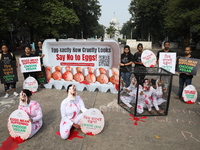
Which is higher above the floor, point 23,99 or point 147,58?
point 147,58

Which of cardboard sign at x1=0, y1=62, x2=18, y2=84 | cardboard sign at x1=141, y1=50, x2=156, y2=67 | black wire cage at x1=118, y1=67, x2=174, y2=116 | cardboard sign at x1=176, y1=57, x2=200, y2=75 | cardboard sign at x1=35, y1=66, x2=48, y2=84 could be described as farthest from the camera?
cardboard sign at x1=35, y1=66, x2=48, y2=84

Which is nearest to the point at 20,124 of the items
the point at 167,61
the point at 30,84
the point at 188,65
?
the point at 30,84

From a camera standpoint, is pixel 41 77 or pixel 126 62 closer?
pixel 126 62

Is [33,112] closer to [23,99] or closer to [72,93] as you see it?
[23,99]

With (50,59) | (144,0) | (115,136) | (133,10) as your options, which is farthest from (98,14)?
→ (115,136)

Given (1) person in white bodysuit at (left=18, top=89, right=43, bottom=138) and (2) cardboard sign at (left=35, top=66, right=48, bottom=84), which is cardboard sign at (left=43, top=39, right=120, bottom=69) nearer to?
(2) cardboard sign at (left=35, top=66, right=48, bottom=84)

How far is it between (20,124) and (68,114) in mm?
928

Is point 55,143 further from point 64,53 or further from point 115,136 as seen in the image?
point 64,53

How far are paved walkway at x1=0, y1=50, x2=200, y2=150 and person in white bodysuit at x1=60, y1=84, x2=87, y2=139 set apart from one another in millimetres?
213

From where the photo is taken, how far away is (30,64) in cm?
566

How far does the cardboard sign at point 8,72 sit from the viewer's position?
17.1 ft

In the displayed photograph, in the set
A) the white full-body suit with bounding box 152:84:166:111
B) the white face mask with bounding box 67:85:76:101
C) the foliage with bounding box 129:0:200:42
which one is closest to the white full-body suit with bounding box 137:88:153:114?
the white full-body suit with bounding box 152:84:166:111

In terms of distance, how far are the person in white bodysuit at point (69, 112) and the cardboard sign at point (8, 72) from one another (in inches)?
123

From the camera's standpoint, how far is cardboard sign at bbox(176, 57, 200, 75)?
4.59 metres
